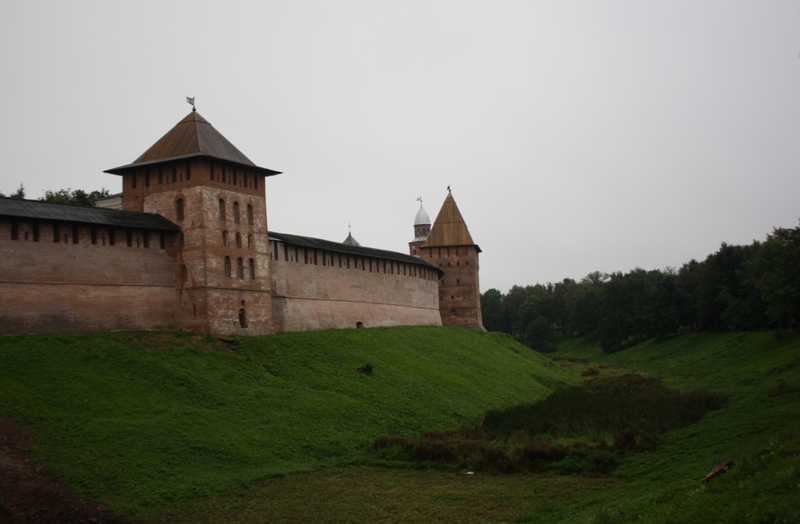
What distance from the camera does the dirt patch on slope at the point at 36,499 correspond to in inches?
565

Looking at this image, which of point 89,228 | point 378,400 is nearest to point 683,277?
point 378,400

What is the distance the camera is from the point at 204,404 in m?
21.3

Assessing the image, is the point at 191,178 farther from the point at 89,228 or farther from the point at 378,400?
the point at 378,400

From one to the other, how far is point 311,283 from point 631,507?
922 inches

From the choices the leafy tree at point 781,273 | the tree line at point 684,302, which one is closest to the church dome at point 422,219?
the tree line at point 684,302

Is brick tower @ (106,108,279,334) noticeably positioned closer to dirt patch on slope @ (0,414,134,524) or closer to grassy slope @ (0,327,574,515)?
grassy slope @ (0,327,574,515)

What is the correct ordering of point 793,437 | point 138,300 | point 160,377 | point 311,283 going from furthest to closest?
point 311,283, point 138,300, point 160,377, point 793,437

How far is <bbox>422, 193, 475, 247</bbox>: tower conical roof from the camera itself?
5394 cm

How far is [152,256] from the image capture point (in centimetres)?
2689

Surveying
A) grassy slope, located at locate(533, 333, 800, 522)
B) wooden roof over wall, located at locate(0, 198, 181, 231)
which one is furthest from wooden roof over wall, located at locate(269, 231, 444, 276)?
grassy slope, located at locate(533, 333, 800, 522)

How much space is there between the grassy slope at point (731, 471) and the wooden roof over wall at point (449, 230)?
859 inches

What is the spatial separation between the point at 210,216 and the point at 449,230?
28625mm

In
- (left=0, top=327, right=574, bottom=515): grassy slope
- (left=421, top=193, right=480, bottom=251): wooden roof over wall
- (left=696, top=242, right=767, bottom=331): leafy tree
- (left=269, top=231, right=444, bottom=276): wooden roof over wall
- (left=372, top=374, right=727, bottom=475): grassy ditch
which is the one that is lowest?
(left=372, top=374, right=727, bottom=475): grassy ditch

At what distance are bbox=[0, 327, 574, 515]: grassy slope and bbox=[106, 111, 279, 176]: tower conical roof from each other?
640cm
